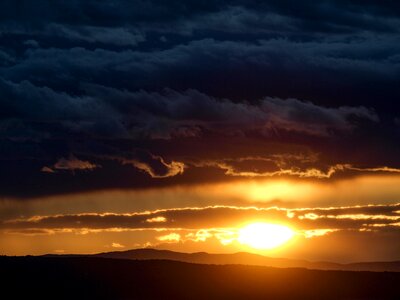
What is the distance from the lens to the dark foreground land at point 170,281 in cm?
11456

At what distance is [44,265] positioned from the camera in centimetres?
11919

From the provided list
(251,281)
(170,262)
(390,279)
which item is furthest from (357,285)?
(170,262)

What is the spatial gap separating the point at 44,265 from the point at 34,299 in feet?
32.5

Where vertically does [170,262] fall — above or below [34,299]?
above

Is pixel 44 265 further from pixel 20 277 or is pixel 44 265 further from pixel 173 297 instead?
pixel 173 297

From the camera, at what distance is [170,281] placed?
122m

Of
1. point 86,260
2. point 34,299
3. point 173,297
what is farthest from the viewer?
point 86,260

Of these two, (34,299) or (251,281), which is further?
(251,281)

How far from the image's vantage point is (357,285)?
126812mm

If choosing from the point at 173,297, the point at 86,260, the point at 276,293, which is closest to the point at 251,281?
the point at 276,293

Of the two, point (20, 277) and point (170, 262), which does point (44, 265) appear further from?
point (170, 262)

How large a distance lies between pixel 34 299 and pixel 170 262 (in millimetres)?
25044

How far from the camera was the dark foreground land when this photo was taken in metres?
115

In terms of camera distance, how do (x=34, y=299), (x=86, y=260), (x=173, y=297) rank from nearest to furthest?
(x=34, y=299)
(x=173, y=297)
(x=86, y=260)
